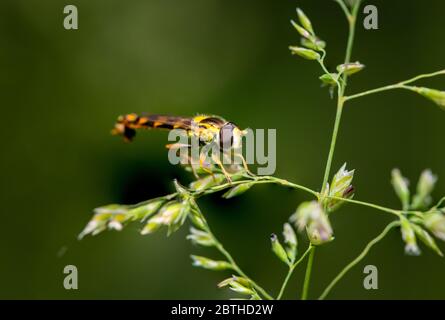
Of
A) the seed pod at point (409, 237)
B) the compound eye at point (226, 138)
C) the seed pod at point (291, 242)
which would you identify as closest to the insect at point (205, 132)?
the compound eye at point (226, 138)

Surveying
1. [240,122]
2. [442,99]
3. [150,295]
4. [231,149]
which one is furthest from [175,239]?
[442,99]

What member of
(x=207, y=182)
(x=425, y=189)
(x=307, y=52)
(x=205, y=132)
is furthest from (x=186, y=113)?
(x=425, y=189)

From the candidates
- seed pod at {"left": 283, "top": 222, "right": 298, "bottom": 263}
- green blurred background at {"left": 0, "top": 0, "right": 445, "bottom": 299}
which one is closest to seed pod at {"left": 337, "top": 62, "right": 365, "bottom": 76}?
seed pod at {"left": 283, "top": 222, "right": 298, "bottom": 263}

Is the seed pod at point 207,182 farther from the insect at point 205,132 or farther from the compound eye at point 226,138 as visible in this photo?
the compound eye at point 226,138
